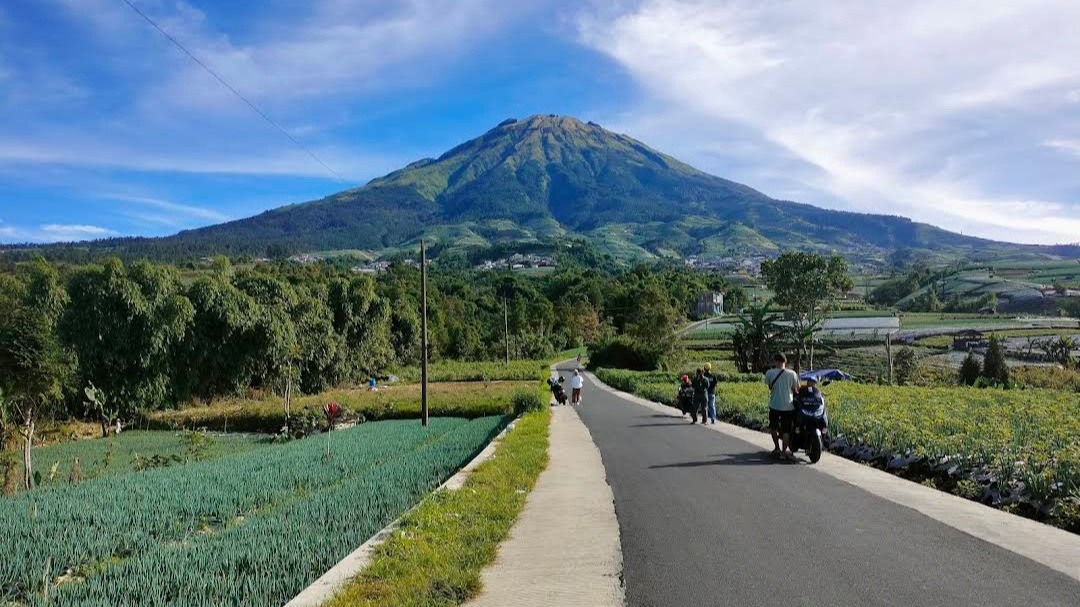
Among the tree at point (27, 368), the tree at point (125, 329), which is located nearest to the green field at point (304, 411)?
the tree at point (125, 329)

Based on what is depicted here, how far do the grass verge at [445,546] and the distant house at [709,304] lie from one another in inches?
4285

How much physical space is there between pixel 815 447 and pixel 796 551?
520cm

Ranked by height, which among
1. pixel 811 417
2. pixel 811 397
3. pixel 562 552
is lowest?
pixel 562 552

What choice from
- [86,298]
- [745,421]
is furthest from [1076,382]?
[86,298]

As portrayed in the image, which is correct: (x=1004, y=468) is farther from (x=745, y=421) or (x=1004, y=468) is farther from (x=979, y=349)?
(x=979, y=349)

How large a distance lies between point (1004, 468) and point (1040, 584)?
12.0 ft

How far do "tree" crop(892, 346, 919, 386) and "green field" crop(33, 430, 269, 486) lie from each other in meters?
34.1

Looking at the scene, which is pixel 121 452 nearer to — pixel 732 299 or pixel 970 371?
pixel 970 371

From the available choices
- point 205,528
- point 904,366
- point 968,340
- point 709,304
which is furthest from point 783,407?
point 709,304

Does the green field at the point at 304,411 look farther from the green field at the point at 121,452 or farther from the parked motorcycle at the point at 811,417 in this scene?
the parked motorcycle at the point at 811,417

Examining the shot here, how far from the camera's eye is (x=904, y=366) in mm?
44625

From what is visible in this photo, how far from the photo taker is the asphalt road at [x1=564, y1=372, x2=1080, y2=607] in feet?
15.3

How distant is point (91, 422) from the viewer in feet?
105

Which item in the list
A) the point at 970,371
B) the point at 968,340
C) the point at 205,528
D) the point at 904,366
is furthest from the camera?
the point at 968,340
